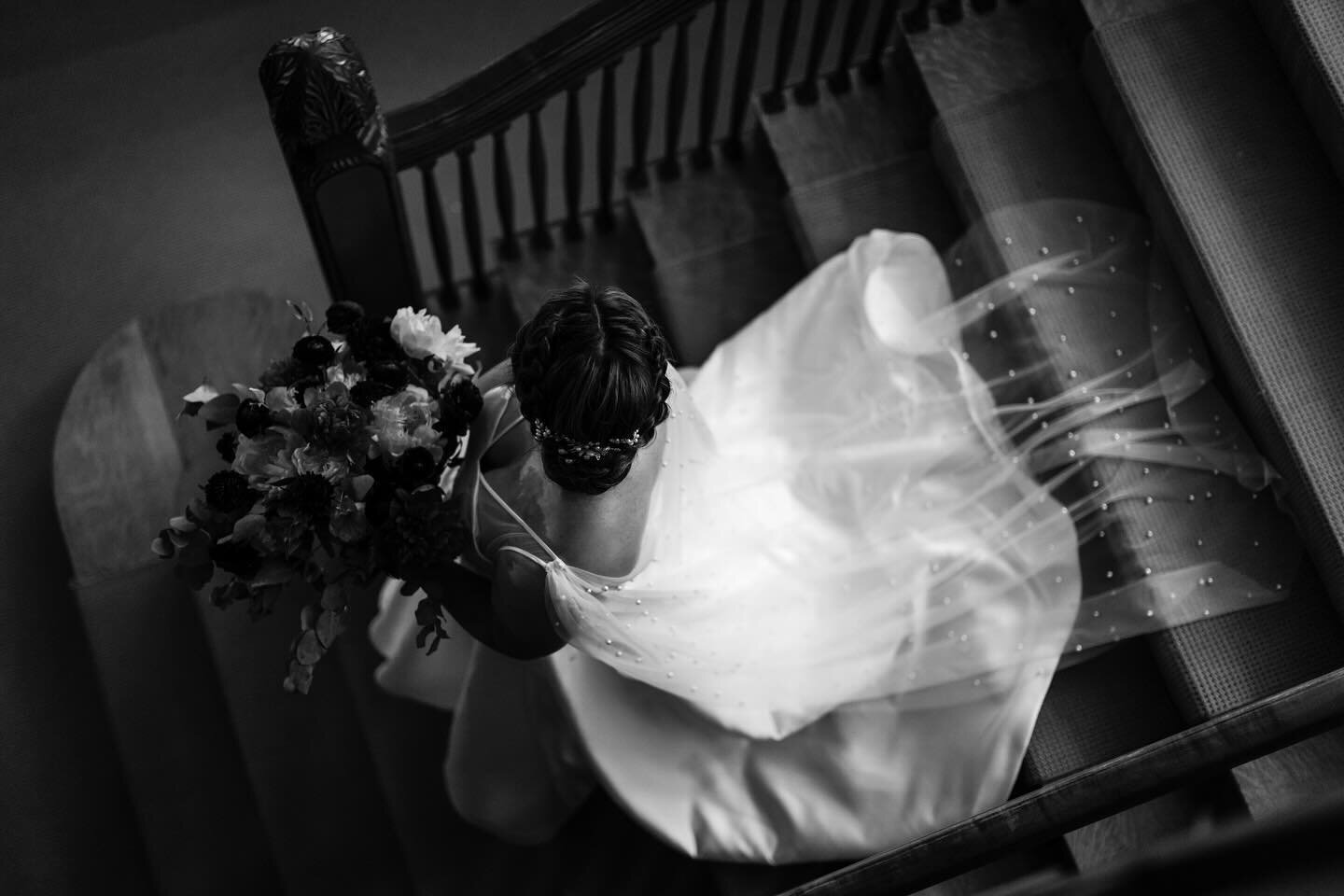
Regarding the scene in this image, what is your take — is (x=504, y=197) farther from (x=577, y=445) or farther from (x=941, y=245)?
(x=577, y=445)

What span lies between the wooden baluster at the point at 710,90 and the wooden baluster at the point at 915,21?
49cm

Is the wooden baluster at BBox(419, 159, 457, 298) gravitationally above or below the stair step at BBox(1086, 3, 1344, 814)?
above

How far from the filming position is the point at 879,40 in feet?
10.0

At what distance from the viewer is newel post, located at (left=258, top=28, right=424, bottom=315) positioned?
2217 millimetres

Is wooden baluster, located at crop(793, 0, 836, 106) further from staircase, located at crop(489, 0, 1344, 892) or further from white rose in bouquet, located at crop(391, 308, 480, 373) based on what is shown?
white rose in bouquet, located at crop(391, 308, 480, 373)

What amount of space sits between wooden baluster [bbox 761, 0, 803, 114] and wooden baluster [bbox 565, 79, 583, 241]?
0.54m

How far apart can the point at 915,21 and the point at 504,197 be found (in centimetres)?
118

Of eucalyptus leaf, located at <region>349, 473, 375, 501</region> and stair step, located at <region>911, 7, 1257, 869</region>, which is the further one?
stair step, located at <region>911, 7, 1257, 869</region>

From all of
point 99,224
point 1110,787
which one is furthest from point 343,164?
point 1110,787

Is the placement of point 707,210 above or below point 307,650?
above

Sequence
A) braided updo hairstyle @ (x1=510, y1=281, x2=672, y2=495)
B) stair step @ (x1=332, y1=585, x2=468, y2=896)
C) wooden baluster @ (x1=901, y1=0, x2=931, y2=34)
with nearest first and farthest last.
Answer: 1. braided updo hairstyle @ (x1=510, y1=281, x2=672, y2=495)
2. stair step @ (x1=332, y1=585, x2=468, y2=896)
3. wooden baluster @ (x1=901, y1=0, x2=931, y2=34)

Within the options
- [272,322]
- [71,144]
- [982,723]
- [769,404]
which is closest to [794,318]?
[769,404]

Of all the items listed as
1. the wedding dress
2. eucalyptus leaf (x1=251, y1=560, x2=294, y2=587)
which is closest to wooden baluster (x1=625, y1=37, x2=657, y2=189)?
the wedding dress

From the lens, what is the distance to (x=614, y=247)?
3.34 m
